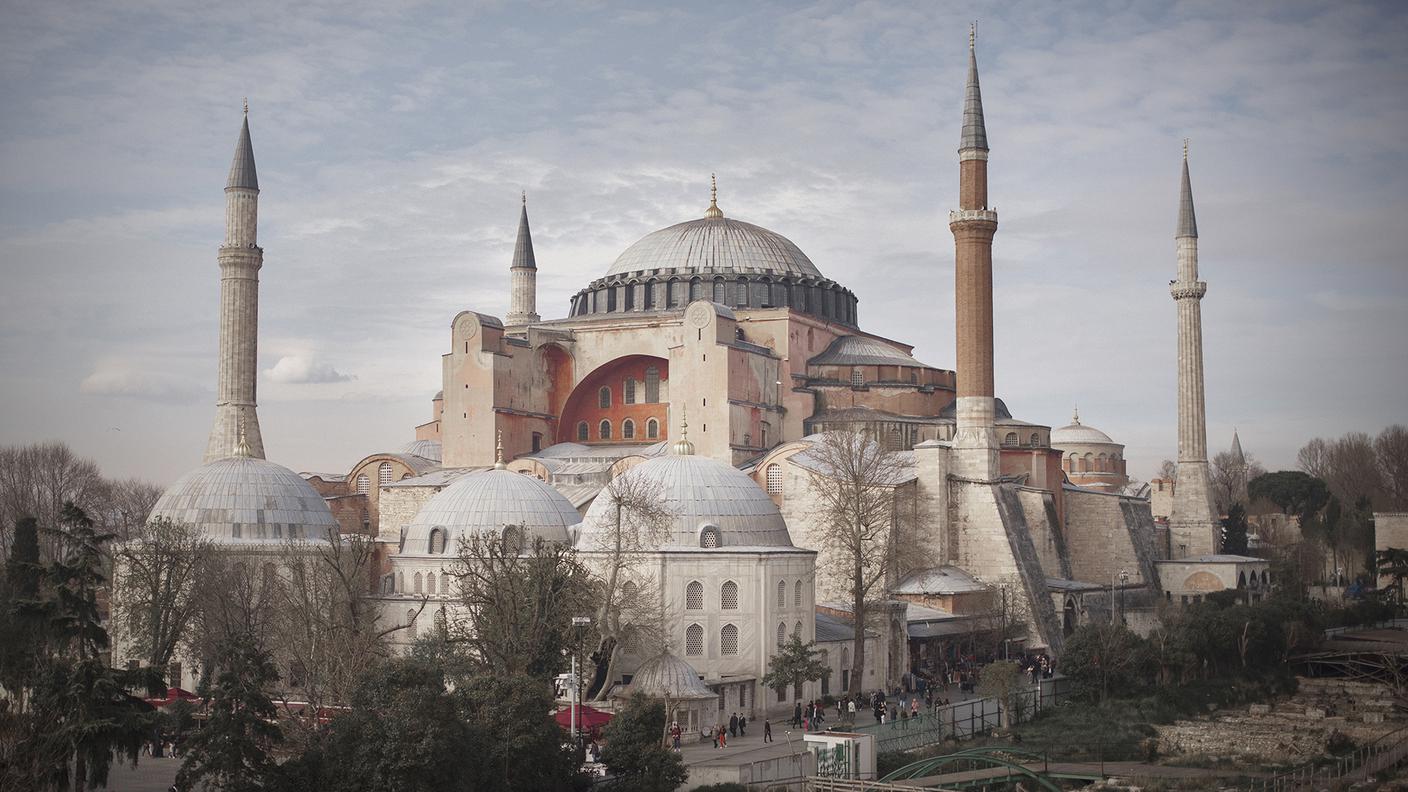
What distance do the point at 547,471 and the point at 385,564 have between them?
4.32 metres

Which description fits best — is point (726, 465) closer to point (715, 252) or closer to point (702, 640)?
point (702, 640)

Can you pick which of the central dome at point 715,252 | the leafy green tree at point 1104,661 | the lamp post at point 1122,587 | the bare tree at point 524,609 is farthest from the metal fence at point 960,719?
the central dome at point 715,252

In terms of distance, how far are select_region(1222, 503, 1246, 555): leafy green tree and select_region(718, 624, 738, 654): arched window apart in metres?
28.0

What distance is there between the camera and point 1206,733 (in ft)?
92.9

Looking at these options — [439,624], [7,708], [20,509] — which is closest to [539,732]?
[7,708]

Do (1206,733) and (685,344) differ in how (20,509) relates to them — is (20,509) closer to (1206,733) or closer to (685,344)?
(685,344)

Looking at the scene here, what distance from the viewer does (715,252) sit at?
45094mm

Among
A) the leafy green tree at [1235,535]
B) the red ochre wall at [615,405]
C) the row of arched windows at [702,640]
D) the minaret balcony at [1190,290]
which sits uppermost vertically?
the minaret balcony at [1190,290]

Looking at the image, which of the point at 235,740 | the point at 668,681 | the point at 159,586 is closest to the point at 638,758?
the point at 235,740

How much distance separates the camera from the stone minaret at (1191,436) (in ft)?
149

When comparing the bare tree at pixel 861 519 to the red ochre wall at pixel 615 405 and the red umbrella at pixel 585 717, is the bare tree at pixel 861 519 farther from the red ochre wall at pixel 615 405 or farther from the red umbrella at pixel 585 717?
the red umbrella at pixel 585 717

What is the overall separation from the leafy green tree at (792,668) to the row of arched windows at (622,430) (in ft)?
50.2

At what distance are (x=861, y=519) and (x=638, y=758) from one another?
1238 centimetres

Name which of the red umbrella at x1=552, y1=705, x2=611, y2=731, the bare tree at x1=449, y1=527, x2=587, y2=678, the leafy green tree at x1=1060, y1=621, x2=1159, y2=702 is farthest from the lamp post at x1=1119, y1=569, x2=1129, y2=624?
the red umbrella at x1=552, y1=705, x2=611, y2=731
